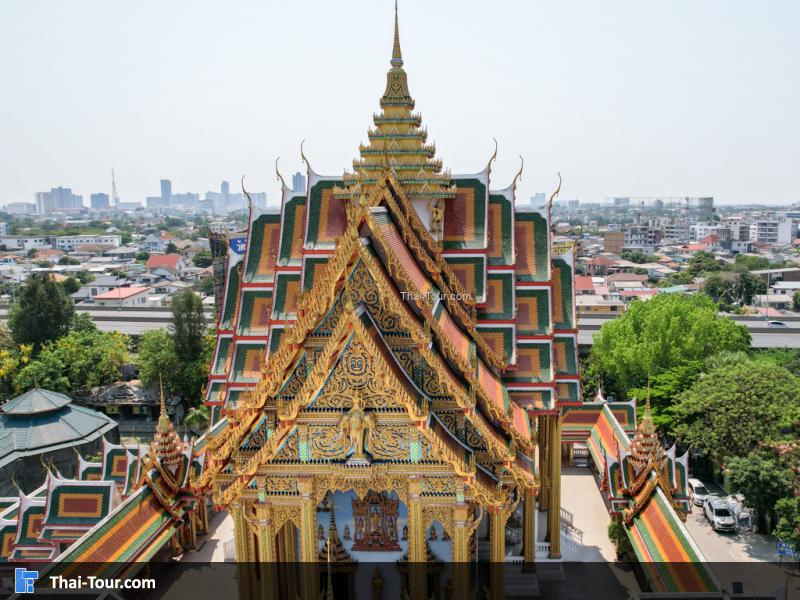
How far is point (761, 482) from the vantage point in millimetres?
20281

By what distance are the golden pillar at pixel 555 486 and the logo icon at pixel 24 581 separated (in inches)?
528

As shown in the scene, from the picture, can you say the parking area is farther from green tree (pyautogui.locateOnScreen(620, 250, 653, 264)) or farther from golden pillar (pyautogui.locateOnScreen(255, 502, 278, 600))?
green tree (pyautogui.locateOnScreen(620, 250, 653, 264))

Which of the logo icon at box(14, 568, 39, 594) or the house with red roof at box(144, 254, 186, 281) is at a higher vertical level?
the house with red roof at box(144, 254, 186, 281)

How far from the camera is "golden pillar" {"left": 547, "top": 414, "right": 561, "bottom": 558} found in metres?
18.2

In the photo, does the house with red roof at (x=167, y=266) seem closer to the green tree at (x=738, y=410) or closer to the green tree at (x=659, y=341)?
the green tree at (x=659, y=341)

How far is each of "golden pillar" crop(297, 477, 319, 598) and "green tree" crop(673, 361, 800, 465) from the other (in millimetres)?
16208

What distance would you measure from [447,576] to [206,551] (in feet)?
28.9

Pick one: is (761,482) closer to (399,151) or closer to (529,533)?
(529,533)

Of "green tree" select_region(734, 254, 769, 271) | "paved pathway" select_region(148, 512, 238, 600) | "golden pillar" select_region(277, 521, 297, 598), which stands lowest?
"paved pathway" select_region(148, 512, 238, 600)

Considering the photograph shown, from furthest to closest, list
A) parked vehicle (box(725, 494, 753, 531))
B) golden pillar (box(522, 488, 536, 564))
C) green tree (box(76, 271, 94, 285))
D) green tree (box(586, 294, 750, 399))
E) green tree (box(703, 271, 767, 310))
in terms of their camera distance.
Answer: green tree (box(76, 271, 94, 285)) < green tree (box(703, 271, 767, 310)) < green tree (box(586, 294, 750, 399)) < parked vehicle (box(725, 494, 753, 531)) < golden pillar (box(522, 488, 536, 564))

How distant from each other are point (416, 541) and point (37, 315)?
38.1m

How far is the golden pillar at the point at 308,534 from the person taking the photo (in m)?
12.9

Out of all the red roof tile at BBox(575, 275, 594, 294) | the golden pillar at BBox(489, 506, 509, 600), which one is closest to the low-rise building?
the red roof tile at BBox(575, 275, 594, 294)

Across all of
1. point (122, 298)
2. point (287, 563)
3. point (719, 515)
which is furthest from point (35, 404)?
point (122, 298)
